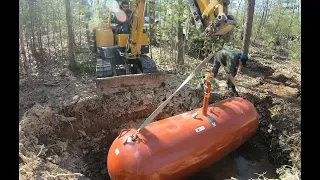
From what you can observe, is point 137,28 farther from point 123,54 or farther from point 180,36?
point 180,36

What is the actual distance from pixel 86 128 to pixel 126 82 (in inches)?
62.5

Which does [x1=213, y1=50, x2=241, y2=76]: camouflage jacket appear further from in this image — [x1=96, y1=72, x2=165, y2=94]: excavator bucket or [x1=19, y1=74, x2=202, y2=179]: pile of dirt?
[x1=96, y1=72, x2=165, y2=94]: excavator bucket

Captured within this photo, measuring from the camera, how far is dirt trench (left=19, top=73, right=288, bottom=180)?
522 centimetres

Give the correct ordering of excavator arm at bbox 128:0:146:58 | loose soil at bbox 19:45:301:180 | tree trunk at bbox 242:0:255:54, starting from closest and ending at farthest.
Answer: loose soil at bbox 19:45:301:180 → excavator arm at bbox 128:0:146:58 → tree trunk at bbox 242:0:255:54

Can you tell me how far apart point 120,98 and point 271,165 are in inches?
167

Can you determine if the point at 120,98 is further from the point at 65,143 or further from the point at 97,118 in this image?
the point at 65,143

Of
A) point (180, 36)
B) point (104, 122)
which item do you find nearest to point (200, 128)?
point (104, 122)

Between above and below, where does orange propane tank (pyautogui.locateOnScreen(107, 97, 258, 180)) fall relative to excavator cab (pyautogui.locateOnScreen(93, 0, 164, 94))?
below

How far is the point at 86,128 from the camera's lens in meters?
6.89

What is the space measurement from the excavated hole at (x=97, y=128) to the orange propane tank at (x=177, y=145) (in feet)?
3.69

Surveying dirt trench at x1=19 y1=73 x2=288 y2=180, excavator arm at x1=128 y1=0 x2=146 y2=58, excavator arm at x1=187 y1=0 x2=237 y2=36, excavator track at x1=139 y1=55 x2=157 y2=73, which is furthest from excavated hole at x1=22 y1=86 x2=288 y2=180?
excavator arm at x1=187 y1=0 x2=237 y2=36

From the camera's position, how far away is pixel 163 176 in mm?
4723
